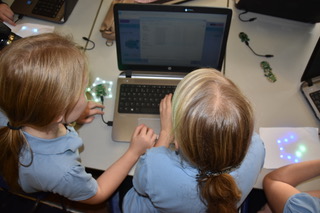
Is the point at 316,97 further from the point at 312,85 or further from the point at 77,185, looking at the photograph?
the point at 77,185

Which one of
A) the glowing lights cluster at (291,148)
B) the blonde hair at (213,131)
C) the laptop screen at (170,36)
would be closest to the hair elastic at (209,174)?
the blonde hair at (213,131)

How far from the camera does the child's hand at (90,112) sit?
103cm

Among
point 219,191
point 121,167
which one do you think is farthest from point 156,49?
point 219,191

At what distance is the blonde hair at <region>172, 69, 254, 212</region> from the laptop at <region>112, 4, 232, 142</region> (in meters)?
0.27

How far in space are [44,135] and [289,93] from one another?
95 centimetres

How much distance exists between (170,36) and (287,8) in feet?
2.05

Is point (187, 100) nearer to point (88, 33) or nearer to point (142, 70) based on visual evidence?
point (142, 70)

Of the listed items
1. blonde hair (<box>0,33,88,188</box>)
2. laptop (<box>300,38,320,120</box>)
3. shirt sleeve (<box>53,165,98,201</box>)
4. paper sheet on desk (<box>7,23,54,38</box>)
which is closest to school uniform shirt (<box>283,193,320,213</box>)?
laptop (<box>300,38,320,120</box>)

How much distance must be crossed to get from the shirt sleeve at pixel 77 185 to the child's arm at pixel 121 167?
41 millimetres

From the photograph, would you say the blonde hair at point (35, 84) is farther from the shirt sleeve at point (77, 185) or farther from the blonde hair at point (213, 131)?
the blonde hair at point (213, 131)

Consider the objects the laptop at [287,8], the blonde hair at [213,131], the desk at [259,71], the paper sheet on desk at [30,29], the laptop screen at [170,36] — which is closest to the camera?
the blonde hair at [213,131]

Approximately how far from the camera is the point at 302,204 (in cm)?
82

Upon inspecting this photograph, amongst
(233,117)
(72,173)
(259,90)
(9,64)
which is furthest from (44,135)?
(259,90)

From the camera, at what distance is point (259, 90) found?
3.62ft
